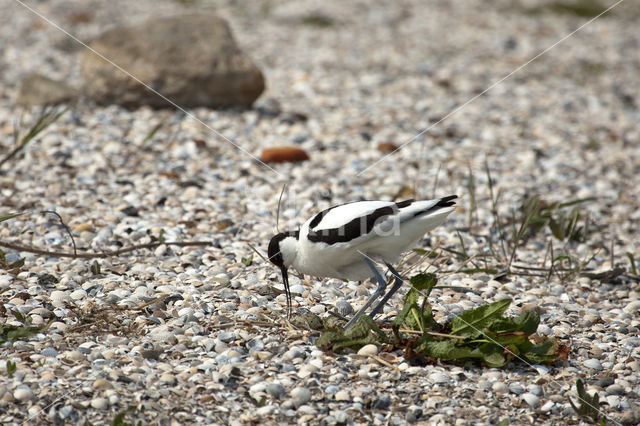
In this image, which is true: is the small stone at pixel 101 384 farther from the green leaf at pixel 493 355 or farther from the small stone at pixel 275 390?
the green leaf at pixel 493 355

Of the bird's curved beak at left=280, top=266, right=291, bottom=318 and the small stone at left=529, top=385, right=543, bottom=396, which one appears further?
the bird's curved beak at left=280, top=266, right=291, bottom=318

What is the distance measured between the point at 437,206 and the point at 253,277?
134 cm

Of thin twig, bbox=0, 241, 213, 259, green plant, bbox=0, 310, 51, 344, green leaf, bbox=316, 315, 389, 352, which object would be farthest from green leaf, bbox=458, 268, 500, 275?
green plant, bbox=0, 310, 51, 344

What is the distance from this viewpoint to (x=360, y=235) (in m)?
3.33

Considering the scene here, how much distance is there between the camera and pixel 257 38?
33.9ft

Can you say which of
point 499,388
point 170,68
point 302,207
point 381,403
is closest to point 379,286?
point 381,403

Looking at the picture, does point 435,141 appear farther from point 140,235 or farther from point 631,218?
point 140,235

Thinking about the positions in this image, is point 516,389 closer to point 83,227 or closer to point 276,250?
point 276,250

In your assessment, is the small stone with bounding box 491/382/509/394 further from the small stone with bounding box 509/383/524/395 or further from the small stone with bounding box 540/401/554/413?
the small stone with bounding box 540/401/554/413

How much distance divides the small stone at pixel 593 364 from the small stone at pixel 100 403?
232 cm

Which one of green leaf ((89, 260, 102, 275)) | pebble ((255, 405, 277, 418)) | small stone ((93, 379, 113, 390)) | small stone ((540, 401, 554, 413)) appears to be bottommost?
small stone ((540, 401, 554, 413))

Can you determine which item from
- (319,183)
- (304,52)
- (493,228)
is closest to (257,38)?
(304,52)

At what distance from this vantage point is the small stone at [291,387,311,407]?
3.04 metres

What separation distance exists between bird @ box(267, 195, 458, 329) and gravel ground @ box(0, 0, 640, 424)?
1.34 ft
